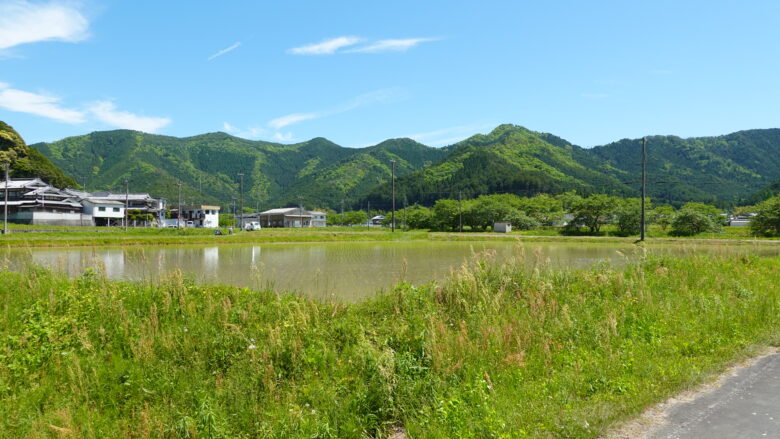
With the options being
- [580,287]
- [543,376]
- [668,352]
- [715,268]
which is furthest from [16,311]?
[715,268]

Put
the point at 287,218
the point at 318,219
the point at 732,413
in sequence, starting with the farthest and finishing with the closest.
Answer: the point at 318,219
the point at 287,218
the point at 732,413

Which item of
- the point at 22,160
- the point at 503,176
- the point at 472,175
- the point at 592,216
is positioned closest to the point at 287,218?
the point at 22,160

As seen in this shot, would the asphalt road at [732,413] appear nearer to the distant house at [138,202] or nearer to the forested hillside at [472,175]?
the distant house at [138,202]

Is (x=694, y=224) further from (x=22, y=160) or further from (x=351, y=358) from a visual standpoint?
(x=22, y=160)

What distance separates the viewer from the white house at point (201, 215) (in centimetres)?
9820

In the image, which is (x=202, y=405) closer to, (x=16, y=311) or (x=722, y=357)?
(x=16, y=311)

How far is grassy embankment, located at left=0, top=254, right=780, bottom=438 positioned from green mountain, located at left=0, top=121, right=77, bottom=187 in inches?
3611

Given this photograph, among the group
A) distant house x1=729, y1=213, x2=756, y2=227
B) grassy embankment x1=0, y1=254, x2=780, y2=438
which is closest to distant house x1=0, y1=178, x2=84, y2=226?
grassy embankment x1=0, y1=254, x2=780, y2=438

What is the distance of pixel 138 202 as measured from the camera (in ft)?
281

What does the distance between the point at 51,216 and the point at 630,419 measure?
81.6 meters

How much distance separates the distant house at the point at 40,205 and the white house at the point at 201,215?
2862cm

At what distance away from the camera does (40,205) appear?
62875 millimetres

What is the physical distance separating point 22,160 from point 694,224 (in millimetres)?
110989

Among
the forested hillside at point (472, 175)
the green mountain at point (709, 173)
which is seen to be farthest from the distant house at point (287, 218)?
the green mountain at point (709, 173)
